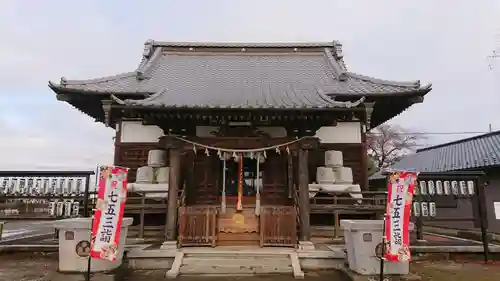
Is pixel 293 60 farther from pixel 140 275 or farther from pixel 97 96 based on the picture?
pixel 140 275

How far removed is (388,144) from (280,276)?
3637cm

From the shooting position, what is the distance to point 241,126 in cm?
1059

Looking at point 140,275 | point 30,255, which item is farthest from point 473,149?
point 30,255

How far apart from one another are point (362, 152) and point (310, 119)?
3813 millimetres

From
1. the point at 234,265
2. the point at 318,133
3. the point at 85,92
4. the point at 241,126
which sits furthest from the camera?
the point at 318,133

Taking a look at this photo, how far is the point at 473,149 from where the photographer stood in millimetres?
19281

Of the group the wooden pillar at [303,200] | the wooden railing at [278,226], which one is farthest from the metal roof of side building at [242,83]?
the wooden railing at [278,226]

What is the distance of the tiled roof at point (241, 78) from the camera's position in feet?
34.3

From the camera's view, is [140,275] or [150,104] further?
[150,104]

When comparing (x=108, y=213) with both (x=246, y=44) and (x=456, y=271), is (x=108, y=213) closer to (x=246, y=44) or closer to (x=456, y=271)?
(x=456, y=271)

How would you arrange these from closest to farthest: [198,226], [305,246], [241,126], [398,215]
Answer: [398,215], [305,246], [198,226], [241,126]

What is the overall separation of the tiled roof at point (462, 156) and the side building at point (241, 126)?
6926 mm

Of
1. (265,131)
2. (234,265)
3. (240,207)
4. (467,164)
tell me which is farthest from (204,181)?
(467,164)

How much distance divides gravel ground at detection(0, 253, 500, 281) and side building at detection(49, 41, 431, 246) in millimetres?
1470
